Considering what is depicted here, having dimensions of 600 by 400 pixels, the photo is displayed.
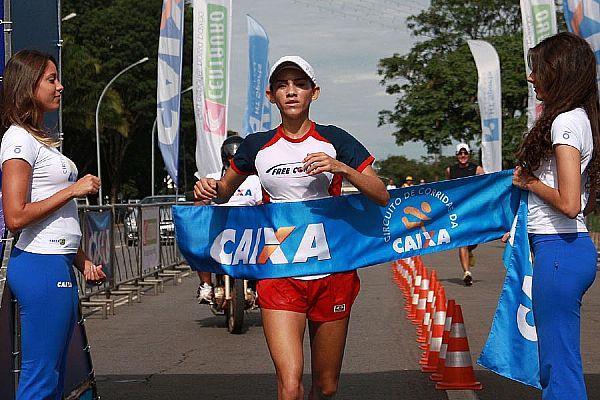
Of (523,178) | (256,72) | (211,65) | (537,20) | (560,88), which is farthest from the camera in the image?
(256,72)

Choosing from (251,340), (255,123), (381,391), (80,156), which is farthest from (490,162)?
(80,156)

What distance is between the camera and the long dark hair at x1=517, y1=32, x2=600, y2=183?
5.20 m

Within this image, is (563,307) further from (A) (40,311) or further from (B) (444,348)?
(B) (444,348)

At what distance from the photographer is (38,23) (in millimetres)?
6504

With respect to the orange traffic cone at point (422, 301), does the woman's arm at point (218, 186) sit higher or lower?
higher

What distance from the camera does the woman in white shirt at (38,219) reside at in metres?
5.04

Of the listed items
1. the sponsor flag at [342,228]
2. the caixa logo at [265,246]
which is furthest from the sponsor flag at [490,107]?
the caixa logo at [265,246]

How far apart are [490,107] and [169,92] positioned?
7.18 metres

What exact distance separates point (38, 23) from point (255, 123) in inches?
840

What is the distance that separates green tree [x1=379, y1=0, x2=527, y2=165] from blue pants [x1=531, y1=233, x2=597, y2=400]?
5153cm

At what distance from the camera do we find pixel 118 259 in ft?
54.2

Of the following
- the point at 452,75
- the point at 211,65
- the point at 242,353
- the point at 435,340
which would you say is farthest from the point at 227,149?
the point at 452,75

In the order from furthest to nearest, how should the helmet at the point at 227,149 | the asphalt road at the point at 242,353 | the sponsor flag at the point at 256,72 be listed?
the sponsor flag at the point at 256,72 → the helmet at the point at 227,149 → the asphalt road at the point at 242,353

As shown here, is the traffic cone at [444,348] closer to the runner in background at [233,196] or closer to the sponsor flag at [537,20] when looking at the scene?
the runner in background at [233,196]
